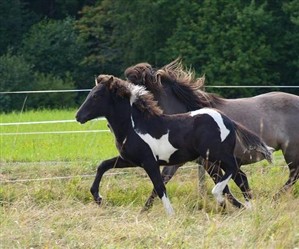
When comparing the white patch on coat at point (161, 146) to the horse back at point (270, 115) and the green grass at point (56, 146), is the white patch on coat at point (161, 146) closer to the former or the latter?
the horse back at point (270, 115)

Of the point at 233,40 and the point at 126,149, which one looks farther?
the point at 233,40

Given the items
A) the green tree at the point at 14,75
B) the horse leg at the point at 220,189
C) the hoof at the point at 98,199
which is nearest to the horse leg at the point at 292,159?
A: the horse leg at the point at 220,189

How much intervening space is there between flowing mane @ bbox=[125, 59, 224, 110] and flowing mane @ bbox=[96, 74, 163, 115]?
41 centimetres

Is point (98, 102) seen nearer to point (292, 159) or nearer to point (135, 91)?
point (135, 91)

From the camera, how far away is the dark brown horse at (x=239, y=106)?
399 inches

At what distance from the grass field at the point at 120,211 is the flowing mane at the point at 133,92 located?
999mm

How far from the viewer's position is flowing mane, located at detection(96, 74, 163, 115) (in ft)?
31.2

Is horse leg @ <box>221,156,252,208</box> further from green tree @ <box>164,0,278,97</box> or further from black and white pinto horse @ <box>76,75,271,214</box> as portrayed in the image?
green tree @ <box>164,0,278,97</box>

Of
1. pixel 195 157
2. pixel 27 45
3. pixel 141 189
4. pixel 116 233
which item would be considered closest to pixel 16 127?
pixel 141 189

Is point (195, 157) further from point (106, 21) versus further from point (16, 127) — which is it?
point (106, 21)

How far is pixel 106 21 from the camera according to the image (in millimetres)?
38688

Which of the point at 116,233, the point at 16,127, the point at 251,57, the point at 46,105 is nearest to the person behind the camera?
the point at 116,233

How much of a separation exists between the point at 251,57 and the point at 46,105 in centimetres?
770

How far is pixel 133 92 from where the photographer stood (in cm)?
959
